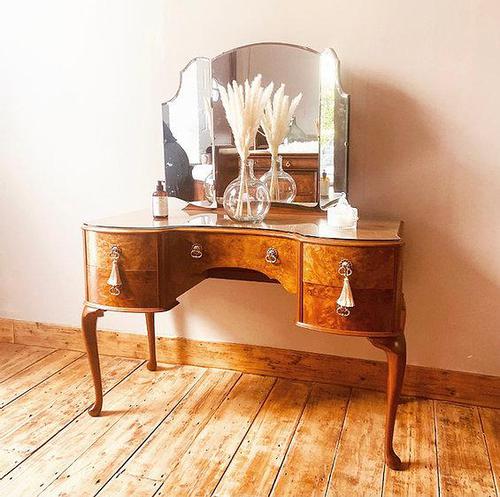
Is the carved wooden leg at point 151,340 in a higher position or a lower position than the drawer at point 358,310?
lower

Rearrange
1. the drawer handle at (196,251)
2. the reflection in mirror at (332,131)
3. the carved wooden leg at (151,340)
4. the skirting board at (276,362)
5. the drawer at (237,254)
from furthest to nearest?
1. the carved wooden leg at (151,340)
2. the skirting board at (276,362)
3. the reflection in mirror at (332,131)
4. the drawer handle at (196,251)
5. the drawer at (237,254)

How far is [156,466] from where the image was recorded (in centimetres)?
191

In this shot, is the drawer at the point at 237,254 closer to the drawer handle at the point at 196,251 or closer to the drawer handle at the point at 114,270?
the drawer handle at the point at 196,251

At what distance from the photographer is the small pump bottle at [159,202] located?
7.34 feet

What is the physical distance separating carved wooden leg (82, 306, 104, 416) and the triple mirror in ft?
2.19

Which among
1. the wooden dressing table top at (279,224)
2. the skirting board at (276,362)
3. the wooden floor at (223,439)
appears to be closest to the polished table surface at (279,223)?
the wooden dressing table top at (279,224)

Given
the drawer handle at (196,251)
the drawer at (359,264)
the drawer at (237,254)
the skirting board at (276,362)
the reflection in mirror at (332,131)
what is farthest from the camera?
the skirting board at (276,362)

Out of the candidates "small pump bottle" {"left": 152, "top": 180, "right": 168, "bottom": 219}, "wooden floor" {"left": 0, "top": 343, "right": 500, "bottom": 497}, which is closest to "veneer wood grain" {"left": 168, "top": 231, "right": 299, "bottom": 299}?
"small pump bottle" {"left": 152, "top": 180, "right": 168, "bottom": 219}

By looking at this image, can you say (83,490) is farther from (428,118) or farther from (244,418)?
(428,118)

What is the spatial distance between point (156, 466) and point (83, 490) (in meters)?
0.25

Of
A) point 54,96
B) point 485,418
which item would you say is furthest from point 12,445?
point 485,418

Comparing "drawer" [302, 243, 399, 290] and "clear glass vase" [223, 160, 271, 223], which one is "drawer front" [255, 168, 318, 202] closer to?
"clear glass vase" [223, 160, 271, 223]

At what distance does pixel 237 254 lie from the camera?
2047mm

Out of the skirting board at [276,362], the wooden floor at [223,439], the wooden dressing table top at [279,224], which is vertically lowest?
the wooden floor at [223,439]
